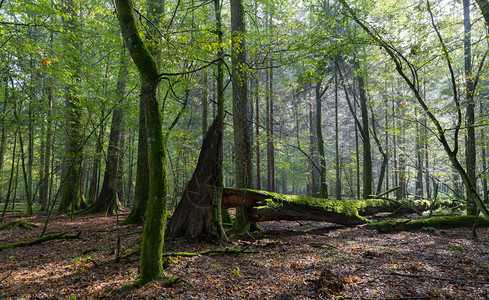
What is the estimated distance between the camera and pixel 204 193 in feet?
18.6

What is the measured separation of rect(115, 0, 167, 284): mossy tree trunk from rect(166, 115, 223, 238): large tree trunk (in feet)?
7.20

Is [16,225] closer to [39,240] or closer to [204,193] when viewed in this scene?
[39,240]

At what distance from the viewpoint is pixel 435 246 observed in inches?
219

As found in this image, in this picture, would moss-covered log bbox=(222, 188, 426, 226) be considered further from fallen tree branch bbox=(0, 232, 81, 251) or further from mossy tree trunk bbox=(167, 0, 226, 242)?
fallen tree branch bbox=(0, 232, 81, 251)

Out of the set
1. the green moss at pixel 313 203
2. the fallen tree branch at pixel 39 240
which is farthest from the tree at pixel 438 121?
the fallen tree branch at pixel 39 240

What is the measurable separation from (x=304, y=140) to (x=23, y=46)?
21903 millimetres

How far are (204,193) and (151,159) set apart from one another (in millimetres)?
2477

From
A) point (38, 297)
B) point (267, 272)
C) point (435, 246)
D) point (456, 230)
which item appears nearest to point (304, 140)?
point (456, 230)

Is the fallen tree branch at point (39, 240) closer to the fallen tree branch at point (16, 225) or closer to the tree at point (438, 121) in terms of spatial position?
the fallen tree branch at point (16, 225)

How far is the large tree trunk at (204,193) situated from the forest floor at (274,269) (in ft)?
1.14

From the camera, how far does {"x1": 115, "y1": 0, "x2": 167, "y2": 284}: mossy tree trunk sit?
3342mm

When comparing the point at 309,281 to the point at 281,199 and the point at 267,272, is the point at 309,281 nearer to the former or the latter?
the point at 267,272

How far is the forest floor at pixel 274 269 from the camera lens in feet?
11.1

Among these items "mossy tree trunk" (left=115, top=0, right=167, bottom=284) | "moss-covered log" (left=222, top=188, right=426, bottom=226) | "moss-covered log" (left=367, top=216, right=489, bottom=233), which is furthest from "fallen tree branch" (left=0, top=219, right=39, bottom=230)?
"moss-covered log" (left=367, top=216, right=489, bottom=233)
